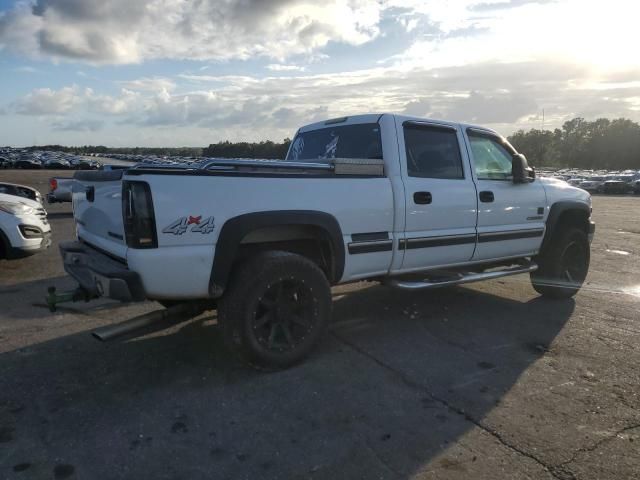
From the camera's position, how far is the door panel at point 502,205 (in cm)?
529

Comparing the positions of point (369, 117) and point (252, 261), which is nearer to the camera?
point (252, 261)

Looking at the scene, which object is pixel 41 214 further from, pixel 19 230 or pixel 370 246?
pixel 370 246

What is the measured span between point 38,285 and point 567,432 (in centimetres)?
621

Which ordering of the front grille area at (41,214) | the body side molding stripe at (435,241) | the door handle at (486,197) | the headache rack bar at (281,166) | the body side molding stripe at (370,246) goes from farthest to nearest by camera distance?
the front grille area at (41,214)
the door handle at (486,197)
the body side molding stripe at (435,241)
the body side molding stripe at (370,246)
the headache rack bar at (281,166)

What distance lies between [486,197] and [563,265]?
5.84 ft

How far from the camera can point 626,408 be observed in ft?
11.4

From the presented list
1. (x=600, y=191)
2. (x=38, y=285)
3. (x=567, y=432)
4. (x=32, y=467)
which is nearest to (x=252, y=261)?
(x=32, y=467)

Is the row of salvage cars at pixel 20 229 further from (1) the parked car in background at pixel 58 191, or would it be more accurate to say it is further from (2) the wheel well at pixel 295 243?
(1) the parked car in background at pixel 58 191

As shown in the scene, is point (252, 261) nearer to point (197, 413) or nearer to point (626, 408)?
point (197, 413)

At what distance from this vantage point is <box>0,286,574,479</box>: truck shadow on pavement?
281cm

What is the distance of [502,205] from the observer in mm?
5418

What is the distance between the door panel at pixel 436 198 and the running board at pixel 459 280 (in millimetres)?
154

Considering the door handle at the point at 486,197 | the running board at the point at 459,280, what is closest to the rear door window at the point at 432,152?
the door handle at the point at 486,197

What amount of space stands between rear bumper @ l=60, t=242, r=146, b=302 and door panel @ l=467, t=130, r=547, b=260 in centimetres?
339
